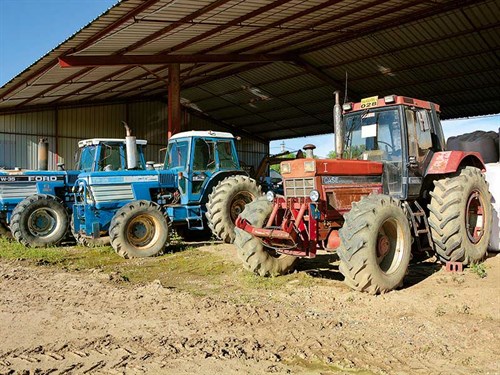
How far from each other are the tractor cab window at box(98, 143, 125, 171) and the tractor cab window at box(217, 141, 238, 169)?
9.15 ft

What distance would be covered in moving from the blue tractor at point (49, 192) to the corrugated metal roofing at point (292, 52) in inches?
114

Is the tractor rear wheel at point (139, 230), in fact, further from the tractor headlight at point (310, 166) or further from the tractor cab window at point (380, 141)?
the tractor headlight at point (310, 166)

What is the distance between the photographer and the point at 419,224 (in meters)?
7.28

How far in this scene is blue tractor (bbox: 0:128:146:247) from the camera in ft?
38.0

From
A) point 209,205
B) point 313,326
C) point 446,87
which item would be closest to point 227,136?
point 209,205

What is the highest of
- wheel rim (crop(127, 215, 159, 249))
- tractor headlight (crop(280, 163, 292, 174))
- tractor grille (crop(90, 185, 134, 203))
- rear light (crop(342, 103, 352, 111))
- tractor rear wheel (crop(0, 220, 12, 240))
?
rear light (crop(342, 103, 352, 111))

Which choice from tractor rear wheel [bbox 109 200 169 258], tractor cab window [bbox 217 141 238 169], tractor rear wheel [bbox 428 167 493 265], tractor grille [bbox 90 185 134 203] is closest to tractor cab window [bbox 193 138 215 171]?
tractor cab window [bbox 217 141 238 169]

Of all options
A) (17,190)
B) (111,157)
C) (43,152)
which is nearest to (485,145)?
(111,157)

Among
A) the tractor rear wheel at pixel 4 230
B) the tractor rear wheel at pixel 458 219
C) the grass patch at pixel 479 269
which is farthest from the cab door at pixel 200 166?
the grass patch at pixel 479 269

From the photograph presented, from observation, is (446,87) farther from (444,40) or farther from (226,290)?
(226,290)

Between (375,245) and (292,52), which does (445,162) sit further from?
(292,52)

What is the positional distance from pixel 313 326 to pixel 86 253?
687 centimetres

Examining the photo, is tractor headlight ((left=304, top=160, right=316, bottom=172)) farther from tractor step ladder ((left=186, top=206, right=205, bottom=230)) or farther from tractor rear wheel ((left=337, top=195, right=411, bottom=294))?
tractor step ladder ((left=186, top=206, right=205, bottom=230))

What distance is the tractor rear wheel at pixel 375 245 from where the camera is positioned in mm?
5715
